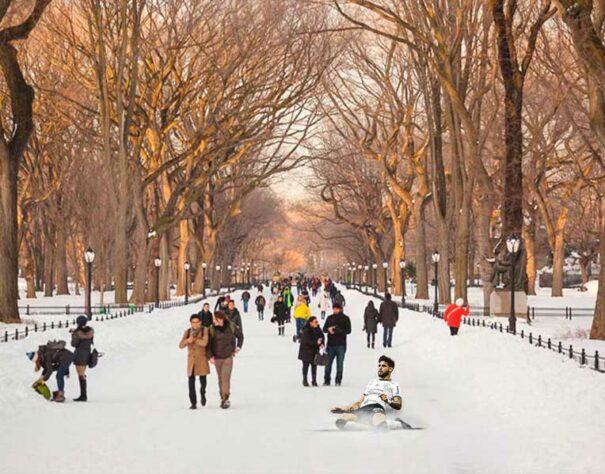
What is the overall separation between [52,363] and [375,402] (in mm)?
5519

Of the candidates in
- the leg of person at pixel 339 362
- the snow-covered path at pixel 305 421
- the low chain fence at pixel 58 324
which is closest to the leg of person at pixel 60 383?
the snow-covered path at pixel 305 421

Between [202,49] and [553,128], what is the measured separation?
23.0 meters

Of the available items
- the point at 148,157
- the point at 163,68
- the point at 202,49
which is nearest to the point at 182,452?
the point at 202,49

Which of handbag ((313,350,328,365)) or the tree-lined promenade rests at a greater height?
the tree-lined promenade

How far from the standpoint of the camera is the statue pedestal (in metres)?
36.0

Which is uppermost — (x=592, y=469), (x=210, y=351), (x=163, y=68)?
(x=163, y=68)

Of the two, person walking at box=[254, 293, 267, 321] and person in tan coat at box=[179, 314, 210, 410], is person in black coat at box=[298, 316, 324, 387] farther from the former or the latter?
person walking at box=[254, 293, 267, 321]

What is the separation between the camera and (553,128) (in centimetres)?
5634

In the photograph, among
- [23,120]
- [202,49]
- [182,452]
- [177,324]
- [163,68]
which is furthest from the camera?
[163,68]

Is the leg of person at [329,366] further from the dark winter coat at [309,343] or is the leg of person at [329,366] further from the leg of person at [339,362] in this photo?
the dark winter coat at [309,343]

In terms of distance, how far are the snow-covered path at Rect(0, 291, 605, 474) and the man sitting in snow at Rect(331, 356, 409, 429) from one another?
33 cm

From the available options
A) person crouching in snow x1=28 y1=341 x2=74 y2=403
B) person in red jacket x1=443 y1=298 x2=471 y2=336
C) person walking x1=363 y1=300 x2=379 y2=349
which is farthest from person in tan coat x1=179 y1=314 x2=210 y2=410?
person walking x1=363 y1=300 x2=379 y2=349

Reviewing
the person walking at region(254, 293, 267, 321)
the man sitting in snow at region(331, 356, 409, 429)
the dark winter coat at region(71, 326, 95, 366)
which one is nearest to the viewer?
the man sitting in snow at region(331, 356, 409, 429)

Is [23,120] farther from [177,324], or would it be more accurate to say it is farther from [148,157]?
[148,157]
